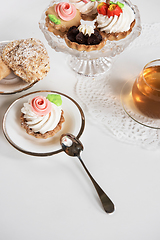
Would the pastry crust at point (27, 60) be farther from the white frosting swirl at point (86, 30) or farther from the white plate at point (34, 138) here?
the white frosting swirl at point (86, 30)

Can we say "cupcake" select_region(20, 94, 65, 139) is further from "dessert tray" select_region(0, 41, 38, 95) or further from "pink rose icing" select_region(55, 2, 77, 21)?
"pink rose icing" select_region(55, 2, 77, 21)

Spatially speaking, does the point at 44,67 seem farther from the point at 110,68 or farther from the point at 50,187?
the point at 50,187

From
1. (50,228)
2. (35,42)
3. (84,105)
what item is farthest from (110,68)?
(50,228)

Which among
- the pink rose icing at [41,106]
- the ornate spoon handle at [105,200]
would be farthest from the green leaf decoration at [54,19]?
the ornate spoon handle at [105,200]

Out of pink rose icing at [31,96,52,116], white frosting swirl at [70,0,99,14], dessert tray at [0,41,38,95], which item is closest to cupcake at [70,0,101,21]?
white frosting swirl at [70,0,99,14]

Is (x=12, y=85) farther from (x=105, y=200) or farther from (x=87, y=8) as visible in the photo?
(x=105, y=200)

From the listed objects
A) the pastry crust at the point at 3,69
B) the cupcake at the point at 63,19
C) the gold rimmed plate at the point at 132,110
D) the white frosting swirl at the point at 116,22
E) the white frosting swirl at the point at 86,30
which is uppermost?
the cupcake at the point at 63,19
